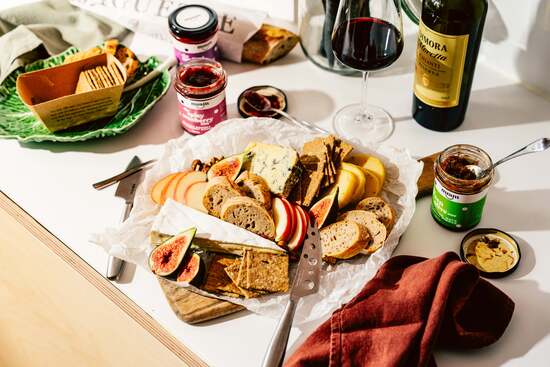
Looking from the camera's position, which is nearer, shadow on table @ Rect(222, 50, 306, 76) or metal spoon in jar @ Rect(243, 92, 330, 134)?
metal spoon in jar @ Rect(243, 92, 330, 134)

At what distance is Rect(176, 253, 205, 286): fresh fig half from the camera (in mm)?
1075

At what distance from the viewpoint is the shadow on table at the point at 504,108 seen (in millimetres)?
1350

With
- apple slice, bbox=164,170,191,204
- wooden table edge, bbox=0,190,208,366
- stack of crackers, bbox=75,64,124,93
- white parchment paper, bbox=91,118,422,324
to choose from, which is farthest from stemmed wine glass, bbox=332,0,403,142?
wooden table edge, bbox=0,190,208,366

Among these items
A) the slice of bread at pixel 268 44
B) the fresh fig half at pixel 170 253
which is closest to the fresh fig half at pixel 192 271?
the fresh fig half at pixel 170 253

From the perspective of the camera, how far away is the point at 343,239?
110 cm

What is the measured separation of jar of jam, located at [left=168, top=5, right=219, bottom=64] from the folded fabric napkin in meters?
0.27

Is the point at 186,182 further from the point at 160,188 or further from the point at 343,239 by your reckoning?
the point at 343,239

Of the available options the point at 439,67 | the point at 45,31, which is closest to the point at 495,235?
the point at 439,67

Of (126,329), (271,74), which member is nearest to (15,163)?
(126,329)

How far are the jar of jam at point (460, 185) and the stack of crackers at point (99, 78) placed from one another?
0.66m

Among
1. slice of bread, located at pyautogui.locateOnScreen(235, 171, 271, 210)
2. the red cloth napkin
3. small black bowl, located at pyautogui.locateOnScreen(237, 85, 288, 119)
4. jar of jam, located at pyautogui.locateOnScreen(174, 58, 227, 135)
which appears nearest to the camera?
the red cloth napkin

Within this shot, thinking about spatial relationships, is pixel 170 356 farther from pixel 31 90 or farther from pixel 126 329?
pixel 31 90

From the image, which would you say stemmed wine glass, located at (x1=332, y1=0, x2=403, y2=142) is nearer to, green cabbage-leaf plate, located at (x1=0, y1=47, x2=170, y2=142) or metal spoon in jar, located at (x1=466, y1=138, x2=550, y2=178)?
metal spoon in jar, located at (x1=466, y1=138, x2=550, y2=178)

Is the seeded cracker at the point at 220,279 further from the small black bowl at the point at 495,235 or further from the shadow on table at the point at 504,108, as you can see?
the shadow on table at the point at 504,108
